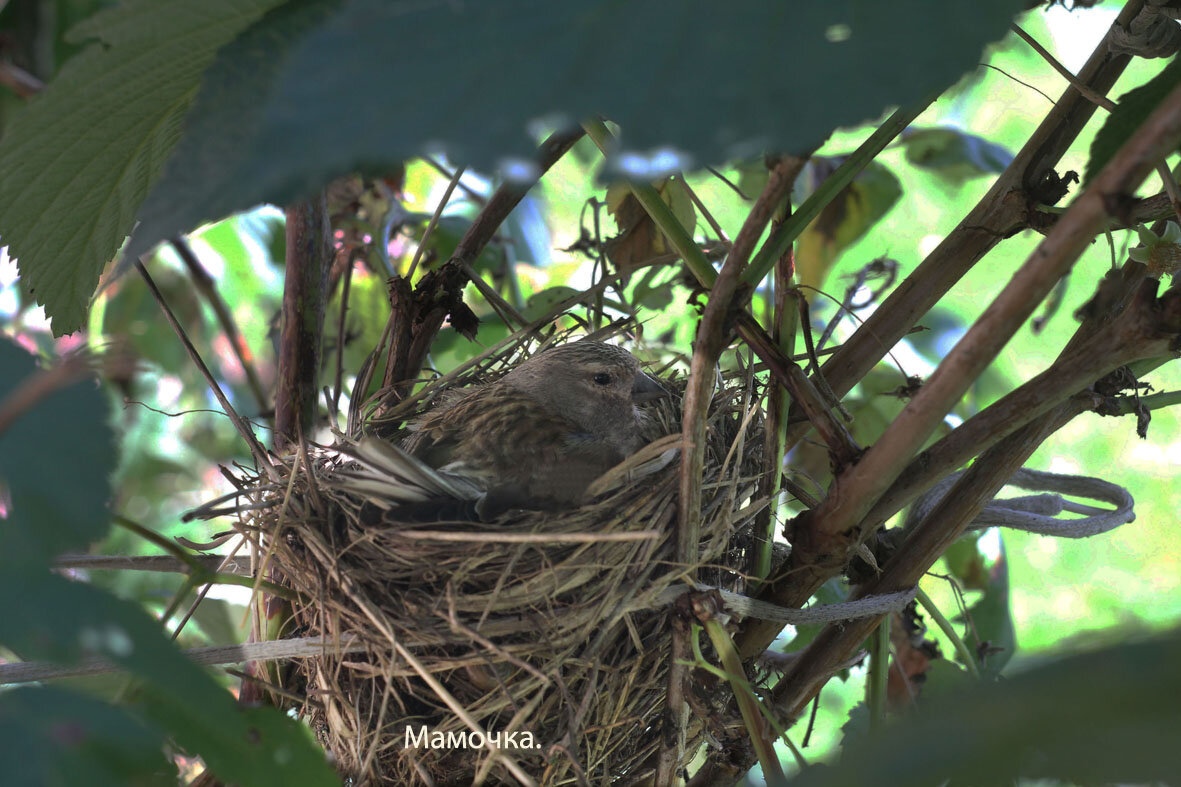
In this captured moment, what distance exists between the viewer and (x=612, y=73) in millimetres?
576

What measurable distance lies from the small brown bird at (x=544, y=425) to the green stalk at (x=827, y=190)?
749 mm

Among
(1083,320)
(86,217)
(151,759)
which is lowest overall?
(151,759)

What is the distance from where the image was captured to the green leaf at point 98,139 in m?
0.93

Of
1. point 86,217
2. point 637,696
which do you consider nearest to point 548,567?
Result: point 637,696

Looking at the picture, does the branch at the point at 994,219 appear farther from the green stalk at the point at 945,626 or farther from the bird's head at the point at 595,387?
the bird's head at the point at 595,387

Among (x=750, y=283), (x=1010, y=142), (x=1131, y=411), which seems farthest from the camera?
(x=1010, y=142)

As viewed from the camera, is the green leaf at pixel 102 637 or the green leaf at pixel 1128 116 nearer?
the green leaf at pixel 102 637

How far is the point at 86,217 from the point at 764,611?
39.7 inches

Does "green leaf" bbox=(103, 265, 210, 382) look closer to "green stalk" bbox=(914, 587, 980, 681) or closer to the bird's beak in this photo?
the bird's beak

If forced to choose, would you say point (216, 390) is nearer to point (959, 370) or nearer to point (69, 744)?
point (69, 744)

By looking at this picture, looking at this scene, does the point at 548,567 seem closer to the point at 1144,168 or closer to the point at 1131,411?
the point at 1131,411

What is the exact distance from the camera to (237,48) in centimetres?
79

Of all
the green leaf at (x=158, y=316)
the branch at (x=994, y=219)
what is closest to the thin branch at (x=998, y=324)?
the branch at (x=994, y=219)

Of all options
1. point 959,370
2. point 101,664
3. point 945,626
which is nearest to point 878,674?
point 945,626
